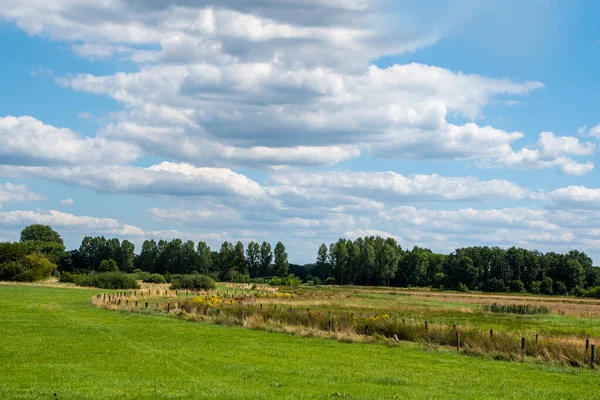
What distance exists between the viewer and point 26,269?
409 ft

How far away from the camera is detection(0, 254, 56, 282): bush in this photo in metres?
123

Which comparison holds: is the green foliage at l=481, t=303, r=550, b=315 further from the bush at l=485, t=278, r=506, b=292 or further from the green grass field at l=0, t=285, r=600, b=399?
the bush at l=485, t=278, r=506, b=292

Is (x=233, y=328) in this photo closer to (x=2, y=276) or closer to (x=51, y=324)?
(x=51, y=324)

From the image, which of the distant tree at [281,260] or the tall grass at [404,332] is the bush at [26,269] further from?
the tall grass at [404,332]

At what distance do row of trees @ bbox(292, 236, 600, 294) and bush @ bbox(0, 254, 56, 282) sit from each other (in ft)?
275

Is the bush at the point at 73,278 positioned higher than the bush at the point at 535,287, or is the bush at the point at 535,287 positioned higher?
the bush at the point at 535,287

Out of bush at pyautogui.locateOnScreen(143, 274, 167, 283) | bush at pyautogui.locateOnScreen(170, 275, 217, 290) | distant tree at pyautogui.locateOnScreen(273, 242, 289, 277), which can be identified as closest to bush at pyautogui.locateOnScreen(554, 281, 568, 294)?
distant tree at pyautogui.locateOnScreen(273, 242, 289, 277)

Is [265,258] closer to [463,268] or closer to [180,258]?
[180,258]

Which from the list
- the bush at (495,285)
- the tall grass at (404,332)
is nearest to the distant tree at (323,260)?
the bush at (495,285)

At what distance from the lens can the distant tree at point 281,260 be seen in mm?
189750

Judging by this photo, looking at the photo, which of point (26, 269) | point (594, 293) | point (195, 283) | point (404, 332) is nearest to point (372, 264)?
point (594, 293)

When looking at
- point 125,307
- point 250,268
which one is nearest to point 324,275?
point 250,268

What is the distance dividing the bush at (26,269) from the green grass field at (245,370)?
3701 inches

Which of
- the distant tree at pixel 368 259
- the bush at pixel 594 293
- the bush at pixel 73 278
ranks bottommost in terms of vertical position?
the bush at pixel 73 278
